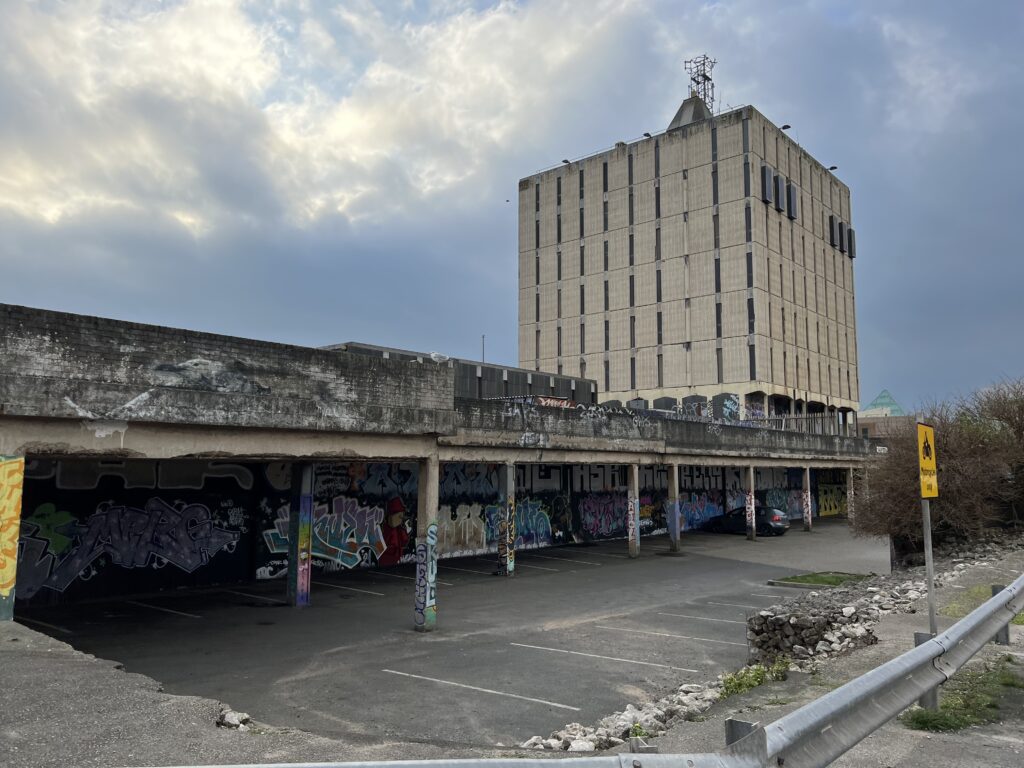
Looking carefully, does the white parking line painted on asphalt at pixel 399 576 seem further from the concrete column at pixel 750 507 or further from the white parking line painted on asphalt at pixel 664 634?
the concrete column at pixel 750 507

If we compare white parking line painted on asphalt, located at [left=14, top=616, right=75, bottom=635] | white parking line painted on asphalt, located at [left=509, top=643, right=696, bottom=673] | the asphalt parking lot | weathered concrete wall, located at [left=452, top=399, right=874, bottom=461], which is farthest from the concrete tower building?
white parking line painted on asphalt, located at [left=14, top=616, right=75, bottom=635]

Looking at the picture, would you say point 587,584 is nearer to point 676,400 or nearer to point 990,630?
point 990,630

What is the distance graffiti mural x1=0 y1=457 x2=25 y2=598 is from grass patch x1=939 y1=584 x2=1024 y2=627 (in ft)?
39.2

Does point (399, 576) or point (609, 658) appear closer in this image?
point (609, 658)

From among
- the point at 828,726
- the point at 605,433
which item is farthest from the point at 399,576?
the point at 828,726

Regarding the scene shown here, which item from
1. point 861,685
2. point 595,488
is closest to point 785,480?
point 595,488

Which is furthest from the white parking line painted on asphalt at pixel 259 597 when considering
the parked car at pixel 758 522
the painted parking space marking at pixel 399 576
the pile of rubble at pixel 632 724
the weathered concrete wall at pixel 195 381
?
the parked car at pixel 758 522

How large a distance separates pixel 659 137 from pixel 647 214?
247 inches

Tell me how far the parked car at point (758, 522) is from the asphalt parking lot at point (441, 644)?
13.0 meters

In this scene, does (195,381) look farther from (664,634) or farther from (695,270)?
(695,270)

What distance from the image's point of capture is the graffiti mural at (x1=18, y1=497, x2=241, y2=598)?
54.9 feet

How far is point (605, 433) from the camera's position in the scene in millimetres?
25000

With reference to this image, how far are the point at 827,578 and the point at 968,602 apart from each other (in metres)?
10.2

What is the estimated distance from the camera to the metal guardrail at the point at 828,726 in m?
2.98
